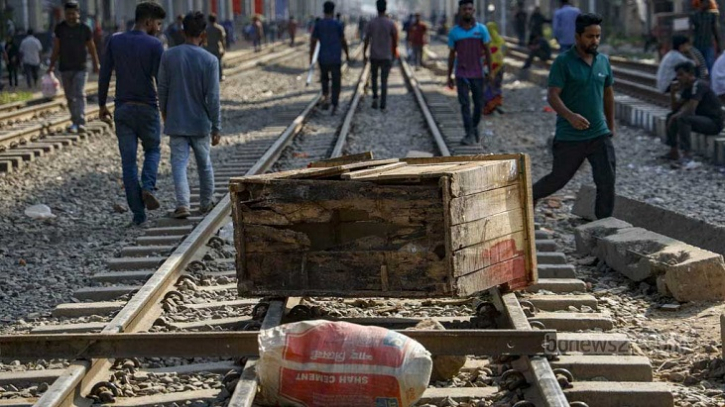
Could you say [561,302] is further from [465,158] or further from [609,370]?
[609,370]

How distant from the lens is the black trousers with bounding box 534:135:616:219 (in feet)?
28.6

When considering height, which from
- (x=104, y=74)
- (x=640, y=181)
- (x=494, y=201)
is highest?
(x=104, y=74)

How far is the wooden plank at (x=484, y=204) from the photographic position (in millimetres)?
6023

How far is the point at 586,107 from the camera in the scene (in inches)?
341

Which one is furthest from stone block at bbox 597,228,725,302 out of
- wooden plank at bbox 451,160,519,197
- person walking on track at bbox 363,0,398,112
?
person walking on track at bbox 363,0,398,112

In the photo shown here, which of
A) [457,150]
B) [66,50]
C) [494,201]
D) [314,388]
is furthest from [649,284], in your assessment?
[66,50]

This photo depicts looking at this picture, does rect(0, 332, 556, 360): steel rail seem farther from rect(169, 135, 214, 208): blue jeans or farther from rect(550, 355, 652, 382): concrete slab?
rect(169, 135, 214, 208): blue jeans

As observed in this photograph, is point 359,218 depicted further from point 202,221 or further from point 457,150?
point 457,150

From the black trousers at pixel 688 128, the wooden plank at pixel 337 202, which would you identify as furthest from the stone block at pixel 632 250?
the black trousers at pixel 688 128

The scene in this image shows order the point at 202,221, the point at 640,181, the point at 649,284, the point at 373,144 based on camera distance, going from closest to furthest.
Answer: the point at 649,284 < the point at 202,221 < the point at 640,181 < the point at 373,144

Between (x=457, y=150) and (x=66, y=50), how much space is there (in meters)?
5.49

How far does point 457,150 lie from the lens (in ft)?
47.2

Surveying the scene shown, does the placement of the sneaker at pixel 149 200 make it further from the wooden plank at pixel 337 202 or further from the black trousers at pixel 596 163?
the wooden plank at pixel 337 202

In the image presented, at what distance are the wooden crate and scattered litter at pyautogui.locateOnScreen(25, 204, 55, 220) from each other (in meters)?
4.91
